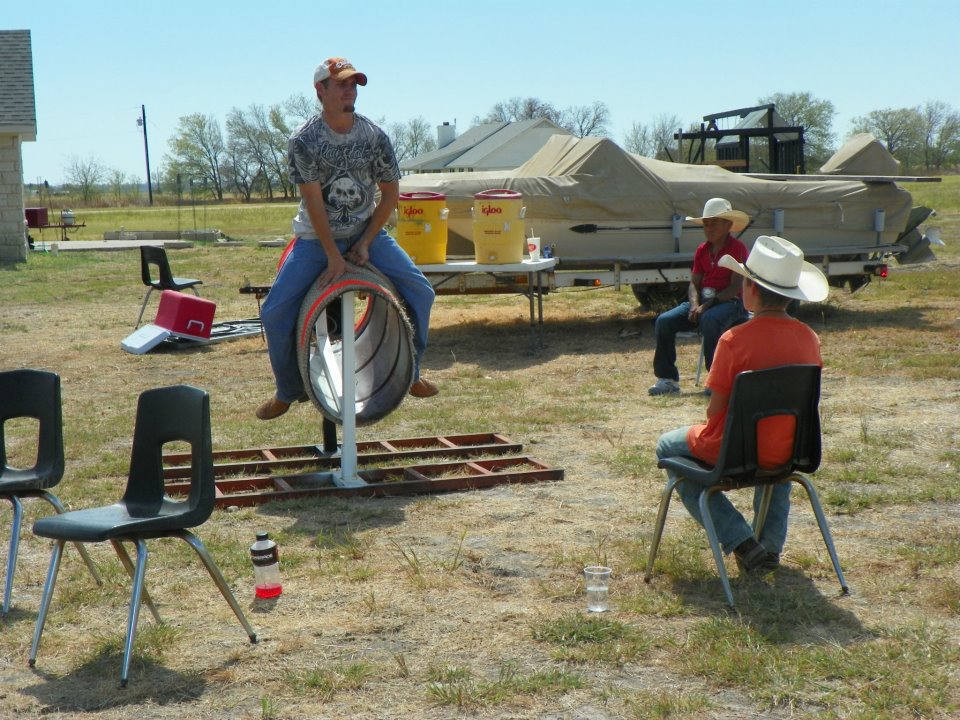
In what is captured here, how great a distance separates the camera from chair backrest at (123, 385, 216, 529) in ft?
13.9

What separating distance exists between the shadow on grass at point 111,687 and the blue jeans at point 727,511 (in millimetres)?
2233

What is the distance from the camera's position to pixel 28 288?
19906mm

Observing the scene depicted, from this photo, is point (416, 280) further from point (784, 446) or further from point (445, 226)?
point (445, 226)

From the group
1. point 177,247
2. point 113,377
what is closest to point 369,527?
point 113,377

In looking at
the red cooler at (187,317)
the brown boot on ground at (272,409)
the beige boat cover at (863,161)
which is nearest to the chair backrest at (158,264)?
the red cooler at (187,317)

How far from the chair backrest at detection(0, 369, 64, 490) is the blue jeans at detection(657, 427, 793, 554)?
8.85ft

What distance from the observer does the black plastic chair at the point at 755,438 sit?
4582 mm

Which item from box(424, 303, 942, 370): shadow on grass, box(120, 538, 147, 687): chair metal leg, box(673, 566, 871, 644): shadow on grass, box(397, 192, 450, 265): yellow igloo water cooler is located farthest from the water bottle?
box(397, 192, 450, 265): yellow igloo water cooler

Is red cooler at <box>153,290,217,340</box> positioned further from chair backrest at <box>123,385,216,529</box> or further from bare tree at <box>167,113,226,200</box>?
bare tree at <box>167,113,226,200</box>

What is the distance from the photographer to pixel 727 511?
505 centimetres

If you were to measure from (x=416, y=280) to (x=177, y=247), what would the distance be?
981 inches

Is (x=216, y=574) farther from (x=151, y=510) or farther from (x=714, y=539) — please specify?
(x=714, y=539)

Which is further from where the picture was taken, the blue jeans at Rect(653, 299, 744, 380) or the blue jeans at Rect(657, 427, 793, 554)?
the blue jeans at Rect(653, 299, 744, 380)

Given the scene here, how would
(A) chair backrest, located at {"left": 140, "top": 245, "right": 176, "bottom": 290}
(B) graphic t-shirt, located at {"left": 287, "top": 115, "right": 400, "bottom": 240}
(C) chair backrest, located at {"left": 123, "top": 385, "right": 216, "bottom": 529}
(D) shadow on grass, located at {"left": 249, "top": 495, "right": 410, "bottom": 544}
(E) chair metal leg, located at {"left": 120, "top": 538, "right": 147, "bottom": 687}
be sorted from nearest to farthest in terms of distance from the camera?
1. (E) chair metal leg, located at {"left": 120, "top": 538, "right": 147, "bottom": 687}
2. (C) chair backrest, located at {"left": 123, "top": 385, "right": 216, "bottom": 529}
3. (D) shadow on grass, located at {"left": 249, "top": 495, "right": 410, "bottom": 544}
4. (B) graphic t-shirt, located at {"left": 287, "top": 115, "right": 400, "bottom": 240}
5. (A) chair backrest, located at {"left": 140, "top": 245, "right": 176, "bottom": 290}
